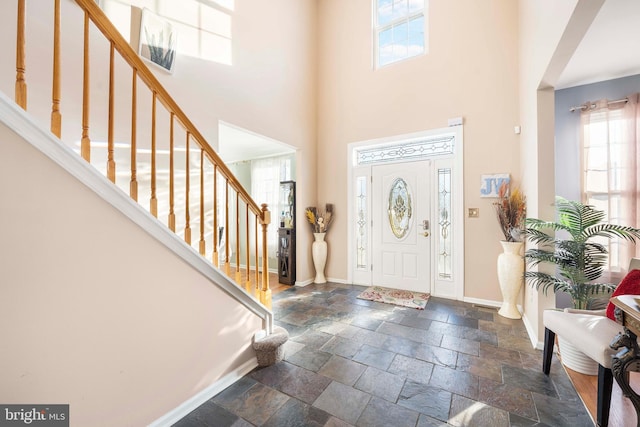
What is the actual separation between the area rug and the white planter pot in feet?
Answer: 4.42

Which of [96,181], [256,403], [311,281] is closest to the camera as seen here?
[96,181]

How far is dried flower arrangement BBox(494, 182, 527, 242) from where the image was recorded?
2.87 m

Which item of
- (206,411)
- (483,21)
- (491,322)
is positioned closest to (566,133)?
(483,21)

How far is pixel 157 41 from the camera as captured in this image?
93.9 inches

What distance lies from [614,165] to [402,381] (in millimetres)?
3412

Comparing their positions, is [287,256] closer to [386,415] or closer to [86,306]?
[386,415]

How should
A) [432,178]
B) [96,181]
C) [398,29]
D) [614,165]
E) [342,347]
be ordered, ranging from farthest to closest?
[398,29] < [432,178] < [614,165] < [342,347] < [96,181]

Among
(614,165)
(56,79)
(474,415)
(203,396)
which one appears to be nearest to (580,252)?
(474,415)

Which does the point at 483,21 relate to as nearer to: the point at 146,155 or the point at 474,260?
the point at 474,260

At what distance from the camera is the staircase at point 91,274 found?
1021mm

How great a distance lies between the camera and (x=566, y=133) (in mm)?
3129

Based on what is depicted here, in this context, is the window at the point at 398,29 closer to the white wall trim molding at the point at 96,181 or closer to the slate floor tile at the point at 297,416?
the white wall trim molding at the point at 96,181

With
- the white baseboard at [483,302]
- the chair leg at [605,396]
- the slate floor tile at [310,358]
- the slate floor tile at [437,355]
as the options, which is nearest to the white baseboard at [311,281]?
the white baseboard at [483,302]

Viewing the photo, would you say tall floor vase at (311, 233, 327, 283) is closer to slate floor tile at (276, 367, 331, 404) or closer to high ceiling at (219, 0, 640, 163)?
high ceiling at (219, 0, 640, 163)
